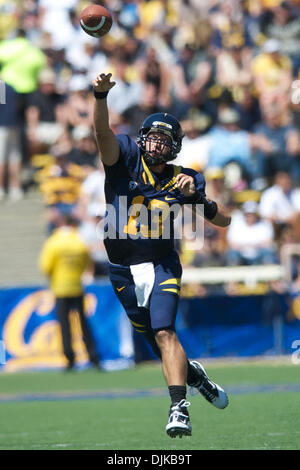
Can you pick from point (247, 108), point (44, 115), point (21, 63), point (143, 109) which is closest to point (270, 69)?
point (247, 108)

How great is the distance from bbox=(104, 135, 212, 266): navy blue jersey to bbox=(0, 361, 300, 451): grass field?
4.69 ft

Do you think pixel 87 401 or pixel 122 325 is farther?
pixel 122 325

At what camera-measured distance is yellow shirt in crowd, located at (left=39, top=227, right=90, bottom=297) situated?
15188mm

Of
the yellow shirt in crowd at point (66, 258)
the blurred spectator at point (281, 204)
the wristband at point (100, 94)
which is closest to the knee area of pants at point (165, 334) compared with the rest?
the wristband at point (100, 94)

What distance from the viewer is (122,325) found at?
15.7m

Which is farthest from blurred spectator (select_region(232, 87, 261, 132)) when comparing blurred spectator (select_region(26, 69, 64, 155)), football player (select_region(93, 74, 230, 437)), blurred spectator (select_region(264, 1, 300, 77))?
football player (select_region(93, 74, 230, 437))

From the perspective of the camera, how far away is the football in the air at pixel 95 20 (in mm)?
7105

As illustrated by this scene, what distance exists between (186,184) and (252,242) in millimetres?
8576

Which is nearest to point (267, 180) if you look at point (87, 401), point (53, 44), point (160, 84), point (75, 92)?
point (160, 84)

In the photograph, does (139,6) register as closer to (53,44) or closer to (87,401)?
(53,44)

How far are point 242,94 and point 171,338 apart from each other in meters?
10.4

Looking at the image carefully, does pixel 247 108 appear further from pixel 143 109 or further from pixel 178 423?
pixel 178 423

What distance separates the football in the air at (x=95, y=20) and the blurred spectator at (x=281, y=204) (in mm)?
8710

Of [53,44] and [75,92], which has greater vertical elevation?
[53,44]
